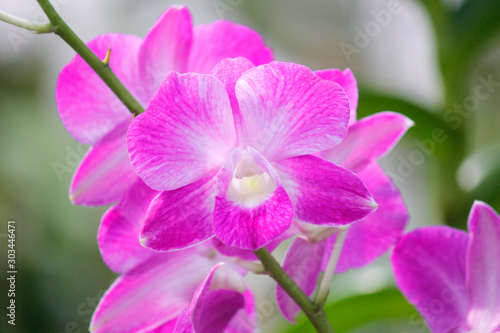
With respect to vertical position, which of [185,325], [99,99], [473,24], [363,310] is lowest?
[363,310]

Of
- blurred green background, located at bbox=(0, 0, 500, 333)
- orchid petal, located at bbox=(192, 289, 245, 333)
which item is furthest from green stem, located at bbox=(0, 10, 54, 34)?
blurred green background, located at bbox=(0, 0, 500, 333)

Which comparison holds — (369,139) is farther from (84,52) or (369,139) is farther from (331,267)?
(84,52)

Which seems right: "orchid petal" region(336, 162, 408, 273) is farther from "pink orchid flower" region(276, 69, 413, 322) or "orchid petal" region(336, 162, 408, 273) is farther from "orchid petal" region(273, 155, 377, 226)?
"orchid petal" region(273, 155, 377, 226)

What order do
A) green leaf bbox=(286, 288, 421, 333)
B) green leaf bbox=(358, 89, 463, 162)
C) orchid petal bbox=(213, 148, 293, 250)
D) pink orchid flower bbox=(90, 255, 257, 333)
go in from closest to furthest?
orchid petal bbox=(213, 148, 293, 250)
pink orchid flower bbox=(90, 255, 257, 333)
green leaf bbox=(286, 288, 421, 333)
green leaf bbox=(358, 89, 463, 162)

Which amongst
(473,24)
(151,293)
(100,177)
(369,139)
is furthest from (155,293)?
(473,24)

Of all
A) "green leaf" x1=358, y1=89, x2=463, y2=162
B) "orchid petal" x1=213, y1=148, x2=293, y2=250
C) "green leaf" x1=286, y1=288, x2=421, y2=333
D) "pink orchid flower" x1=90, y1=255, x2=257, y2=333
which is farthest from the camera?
"green leaf" x1=358, y1=89, x2=463, y2=162
